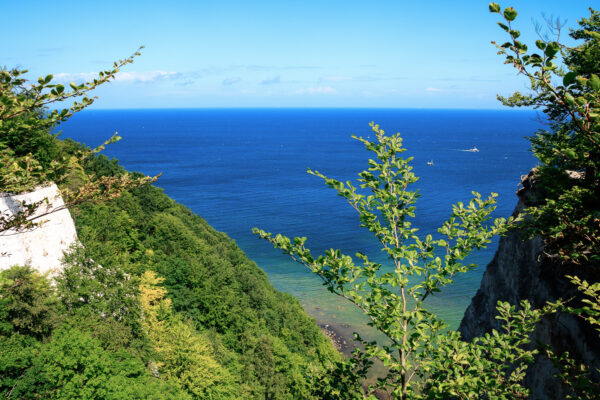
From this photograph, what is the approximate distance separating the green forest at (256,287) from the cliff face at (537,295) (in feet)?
3.24

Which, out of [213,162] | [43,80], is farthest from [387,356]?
[213,162]

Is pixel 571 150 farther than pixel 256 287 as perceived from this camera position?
No

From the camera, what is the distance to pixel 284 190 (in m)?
109

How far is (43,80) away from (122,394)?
1455cm

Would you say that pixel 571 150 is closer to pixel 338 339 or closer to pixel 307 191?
pixel 338 339

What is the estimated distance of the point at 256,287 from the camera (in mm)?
39250

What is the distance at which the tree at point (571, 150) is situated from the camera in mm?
4090

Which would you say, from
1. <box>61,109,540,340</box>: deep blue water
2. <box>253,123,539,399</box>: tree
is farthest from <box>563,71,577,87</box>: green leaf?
<box>61,109,540,340</box>: deep blue water

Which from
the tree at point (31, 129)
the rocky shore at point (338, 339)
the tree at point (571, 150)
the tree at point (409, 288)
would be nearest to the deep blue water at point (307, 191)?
the rocky shore at point (338, 339)

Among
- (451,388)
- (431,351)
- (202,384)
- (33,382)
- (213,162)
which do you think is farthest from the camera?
(213,162)

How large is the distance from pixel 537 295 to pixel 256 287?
27486 mm

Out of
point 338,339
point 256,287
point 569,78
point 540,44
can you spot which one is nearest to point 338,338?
point 338,339

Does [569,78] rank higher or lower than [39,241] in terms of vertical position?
higher

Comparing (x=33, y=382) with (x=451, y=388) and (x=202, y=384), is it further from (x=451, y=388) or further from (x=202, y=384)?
(x=451, y=388)
